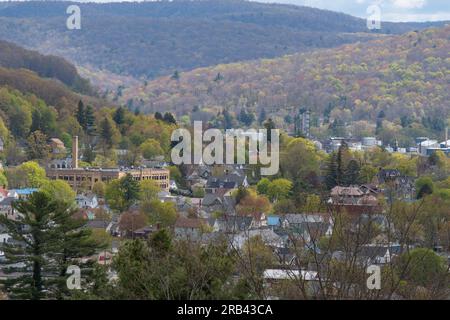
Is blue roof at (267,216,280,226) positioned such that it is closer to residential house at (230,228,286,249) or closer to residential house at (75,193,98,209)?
residential house at (230,228,286,249)

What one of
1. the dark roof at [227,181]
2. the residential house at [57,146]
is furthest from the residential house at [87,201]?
the residential house at [57,146]

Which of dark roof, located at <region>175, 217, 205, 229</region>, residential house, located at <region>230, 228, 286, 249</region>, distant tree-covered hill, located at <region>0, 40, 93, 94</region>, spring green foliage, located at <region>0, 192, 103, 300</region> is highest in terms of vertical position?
distant tree-covered hill, located at <region>0, 40, 93, 94</region>

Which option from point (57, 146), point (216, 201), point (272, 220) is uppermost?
point (57, 146)

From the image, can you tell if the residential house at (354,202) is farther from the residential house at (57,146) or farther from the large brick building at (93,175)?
the residential house at (57,146)

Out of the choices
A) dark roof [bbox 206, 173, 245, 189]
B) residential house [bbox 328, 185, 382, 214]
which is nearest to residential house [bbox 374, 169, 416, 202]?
residential house [bbox 328, 185, 382, 214]

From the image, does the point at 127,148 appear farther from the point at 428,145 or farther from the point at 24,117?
the point at 428,145

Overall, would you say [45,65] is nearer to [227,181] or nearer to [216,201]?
[227,181]

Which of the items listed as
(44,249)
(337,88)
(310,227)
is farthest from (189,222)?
(337,88)
